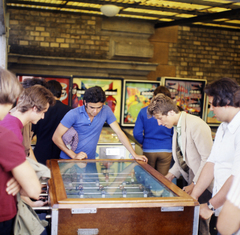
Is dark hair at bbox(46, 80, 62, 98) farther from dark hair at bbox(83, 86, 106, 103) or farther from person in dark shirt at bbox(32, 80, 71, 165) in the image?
dark hair at bbox(83, 86, 106, 103)

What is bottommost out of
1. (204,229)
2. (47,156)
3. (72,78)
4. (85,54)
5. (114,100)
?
(204,229)

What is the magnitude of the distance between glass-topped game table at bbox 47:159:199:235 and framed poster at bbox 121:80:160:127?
3.84 metres

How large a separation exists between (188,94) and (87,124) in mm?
4075

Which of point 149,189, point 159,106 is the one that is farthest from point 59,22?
point 149,189

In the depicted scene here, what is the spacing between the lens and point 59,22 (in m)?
7.14

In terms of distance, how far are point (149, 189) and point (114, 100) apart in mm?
3887

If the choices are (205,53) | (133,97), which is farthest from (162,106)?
(205,53)

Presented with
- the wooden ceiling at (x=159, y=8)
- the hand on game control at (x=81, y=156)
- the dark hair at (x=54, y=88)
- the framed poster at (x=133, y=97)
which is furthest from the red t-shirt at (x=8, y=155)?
the wooden ceiling at (x=159, y=8)

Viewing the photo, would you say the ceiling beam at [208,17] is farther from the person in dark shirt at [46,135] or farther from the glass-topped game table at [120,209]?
the glass-topped game table at [120,209]

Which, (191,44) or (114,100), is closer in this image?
(114,100)

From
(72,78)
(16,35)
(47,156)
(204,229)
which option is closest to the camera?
(204,229)

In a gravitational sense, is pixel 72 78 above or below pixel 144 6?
below

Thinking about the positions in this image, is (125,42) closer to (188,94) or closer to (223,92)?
(188,94)

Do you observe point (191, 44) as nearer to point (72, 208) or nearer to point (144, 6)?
point (144, 6)
